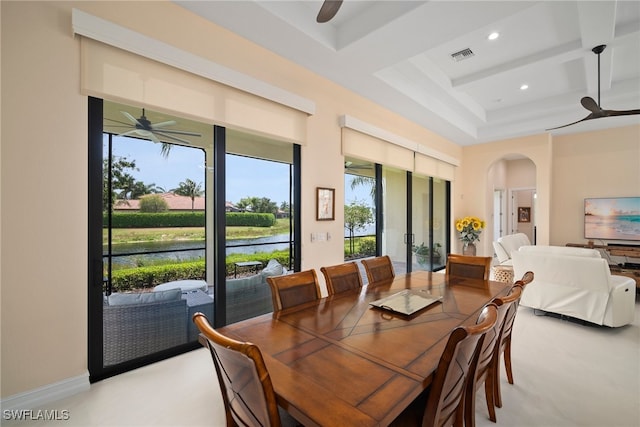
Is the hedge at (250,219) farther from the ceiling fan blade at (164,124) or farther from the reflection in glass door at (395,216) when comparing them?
the reflection in glass door at (395,216)

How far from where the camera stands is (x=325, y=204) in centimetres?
371

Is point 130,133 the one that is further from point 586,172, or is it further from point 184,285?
point 586,172

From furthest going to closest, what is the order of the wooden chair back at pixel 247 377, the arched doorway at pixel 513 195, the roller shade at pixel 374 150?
the arched doorway at pixel 513 195, the roller shade at pixel 374 150, the wooden chair back at pixel 247 377

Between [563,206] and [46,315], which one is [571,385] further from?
[563,206]

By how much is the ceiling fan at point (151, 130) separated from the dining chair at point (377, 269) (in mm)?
2115

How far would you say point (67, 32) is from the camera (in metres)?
2.01

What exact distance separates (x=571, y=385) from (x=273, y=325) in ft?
7.81

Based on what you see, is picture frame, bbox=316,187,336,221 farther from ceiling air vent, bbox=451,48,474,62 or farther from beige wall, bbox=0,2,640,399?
ceiling air vent, bbox=451,48,474,62

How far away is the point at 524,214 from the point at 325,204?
9123 millimetres

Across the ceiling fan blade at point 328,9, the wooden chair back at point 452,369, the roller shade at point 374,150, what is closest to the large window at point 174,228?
the roller shade at point 374,150

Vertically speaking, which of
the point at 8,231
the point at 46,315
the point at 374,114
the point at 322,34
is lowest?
the point at 46,315

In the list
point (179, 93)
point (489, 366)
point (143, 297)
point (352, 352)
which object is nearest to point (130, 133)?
point (179, 93)

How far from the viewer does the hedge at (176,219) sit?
2.49 m

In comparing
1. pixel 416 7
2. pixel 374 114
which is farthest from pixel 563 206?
pixel 416 7
